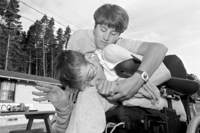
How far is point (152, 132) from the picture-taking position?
1.44 m

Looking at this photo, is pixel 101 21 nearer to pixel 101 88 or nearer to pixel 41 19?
pixel 101 88

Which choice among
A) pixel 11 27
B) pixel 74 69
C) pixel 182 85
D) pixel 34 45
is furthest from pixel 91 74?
pixel 34 45

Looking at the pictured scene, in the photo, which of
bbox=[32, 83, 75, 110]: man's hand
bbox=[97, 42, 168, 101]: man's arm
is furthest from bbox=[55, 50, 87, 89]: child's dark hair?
bbox=[97, 42, 168, 101]: man's arm

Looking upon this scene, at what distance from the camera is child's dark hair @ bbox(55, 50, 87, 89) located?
1.57 metres

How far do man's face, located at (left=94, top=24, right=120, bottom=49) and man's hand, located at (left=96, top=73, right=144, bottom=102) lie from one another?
42cm

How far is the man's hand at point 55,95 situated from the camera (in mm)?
1656

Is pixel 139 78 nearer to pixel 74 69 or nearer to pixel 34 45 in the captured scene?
pixel 74 69

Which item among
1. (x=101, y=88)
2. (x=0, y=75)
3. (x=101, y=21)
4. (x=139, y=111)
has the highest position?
(x=101, y=21)

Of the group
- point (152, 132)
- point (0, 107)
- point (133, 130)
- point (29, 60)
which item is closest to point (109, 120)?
point (133, 130)

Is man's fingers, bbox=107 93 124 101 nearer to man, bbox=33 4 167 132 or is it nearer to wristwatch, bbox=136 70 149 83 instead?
man, bbox=33 4 167 132

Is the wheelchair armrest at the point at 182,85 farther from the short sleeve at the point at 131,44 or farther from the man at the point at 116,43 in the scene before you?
the short sleeve at the point at 131,44

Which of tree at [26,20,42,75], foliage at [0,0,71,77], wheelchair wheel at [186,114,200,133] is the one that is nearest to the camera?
wheelchair wheel at [186,114,200,133]

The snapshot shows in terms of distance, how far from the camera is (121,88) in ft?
4.60

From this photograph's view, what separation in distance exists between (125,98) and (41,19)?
5696 cm
